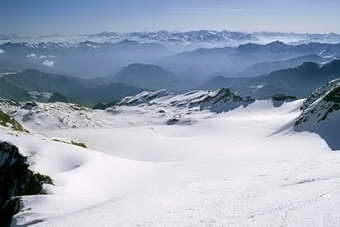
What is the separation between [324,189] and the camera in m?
29.2

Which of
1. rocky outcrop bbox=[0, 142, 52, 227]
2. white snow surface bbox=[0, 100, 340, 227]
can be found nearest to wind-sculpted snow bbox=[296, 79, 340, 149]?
white snow surface bbox=[0, 100, 340, 227]

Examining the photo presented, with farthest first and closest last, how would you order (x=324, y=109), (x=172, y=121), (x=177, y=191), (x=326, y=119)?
(x=172, y=121)
(x=324, y=109)
(x=326, y=119)
(x=177, y=191)

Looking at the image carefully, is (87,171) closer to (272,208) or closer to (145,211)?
(145,211)

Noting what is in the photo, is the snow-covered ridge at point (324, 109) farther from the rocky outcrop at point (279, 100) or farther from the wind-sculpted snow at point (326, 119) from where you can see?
the rocky outcrop at point (279, 100)

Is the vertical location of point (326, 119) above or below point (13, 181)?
above

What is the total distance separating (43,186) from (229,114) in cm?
15724

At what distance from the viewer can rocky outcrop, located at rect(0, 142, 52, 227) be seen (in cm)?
4075

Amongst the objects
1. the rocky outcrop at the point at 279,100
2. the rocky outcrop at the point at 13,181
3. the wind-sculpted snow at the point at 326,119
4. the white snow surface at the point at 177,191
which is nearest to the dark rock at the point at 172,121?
the rocky outcrop at the point at 279,100

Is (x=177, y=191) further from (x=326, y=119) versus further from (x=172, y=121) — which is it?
(x=172, y=121)

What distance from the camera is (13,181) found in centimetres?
4544

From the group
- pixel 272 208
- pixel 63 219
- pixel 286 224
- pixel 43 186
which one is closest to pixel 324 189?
pixel 272 208

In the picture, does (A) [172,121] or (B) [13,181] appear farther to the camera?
(A) [172,121]

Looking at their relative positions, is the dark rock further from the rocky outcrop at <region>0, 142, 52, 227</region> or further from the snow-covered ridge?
the rocky outcrop at <region>0, 142, 52, 227</region>

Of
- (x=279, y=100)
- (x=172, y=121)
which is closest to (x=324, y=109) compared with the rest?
(x=279, y=100)
